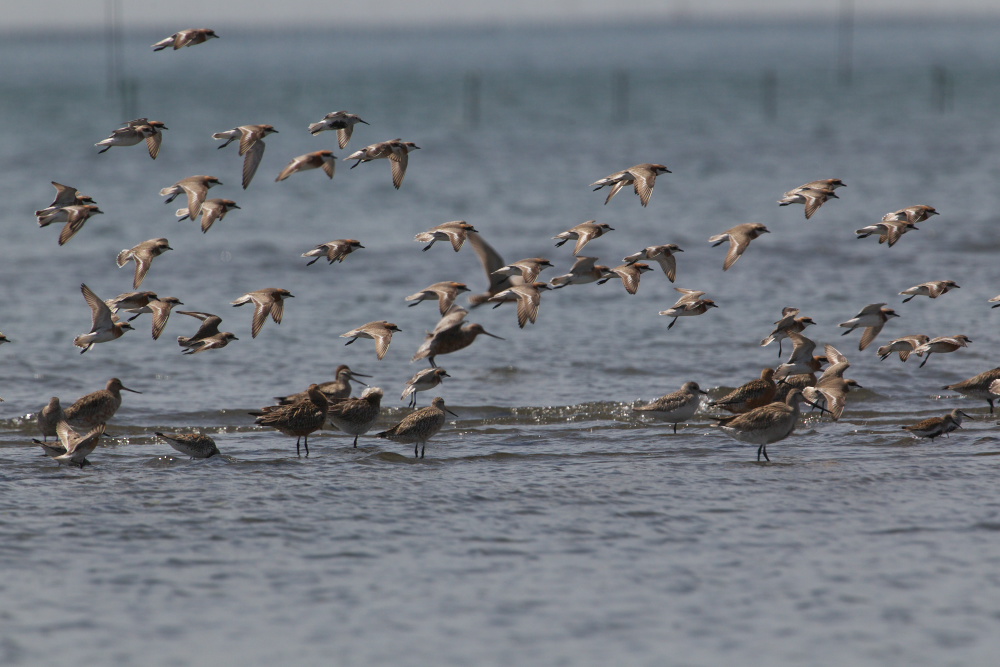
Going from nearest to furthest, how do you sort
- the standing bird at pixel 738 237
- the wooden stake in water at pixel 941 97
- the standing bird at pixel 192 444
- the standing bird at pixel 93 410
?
the standing bird at pixel 192 444
the standing bird at pixel 93 410
the standing bird at pixel 738 237
the wooden stake in water at pixel 941 97

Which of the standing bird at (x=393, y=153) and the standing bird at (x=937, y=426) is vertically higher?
the standing bird at (x=393, y=153)

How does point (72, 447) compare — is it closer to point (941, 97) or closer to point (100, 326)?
point (100, 326)

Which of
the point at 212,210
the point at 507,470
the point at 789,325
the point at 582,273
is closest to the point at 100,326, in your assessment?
the point at 212,210

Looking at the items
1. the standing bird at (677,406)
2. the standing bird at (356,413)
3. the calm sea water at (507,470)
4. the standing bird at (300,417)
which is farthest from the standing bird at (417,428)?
the standing bird at (677,406)

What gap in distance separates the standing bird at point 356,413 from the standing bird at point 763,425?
11.3 ft

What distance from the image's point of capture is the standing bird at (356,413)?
1225 cm

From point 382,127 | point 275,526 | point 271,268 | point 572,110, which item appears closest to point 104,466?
point 275,526

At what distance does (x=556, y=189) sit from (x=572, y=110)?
40.0m

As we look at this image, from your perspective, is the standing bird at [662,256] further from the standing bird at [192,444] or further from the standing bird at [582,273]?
the standing bird at [192,444]

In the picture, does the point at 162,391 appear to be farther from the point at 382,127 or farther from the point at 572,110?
the point at 572,110

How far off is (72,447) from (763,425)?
644 centimetres

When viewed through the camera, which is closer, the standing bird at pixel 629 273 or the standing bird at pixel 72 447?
the standing bird at pixel 72 447

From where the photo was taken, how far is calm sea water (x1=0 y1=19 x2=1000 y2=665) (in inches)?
300

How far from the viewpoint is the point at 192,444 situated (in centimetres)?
1166
